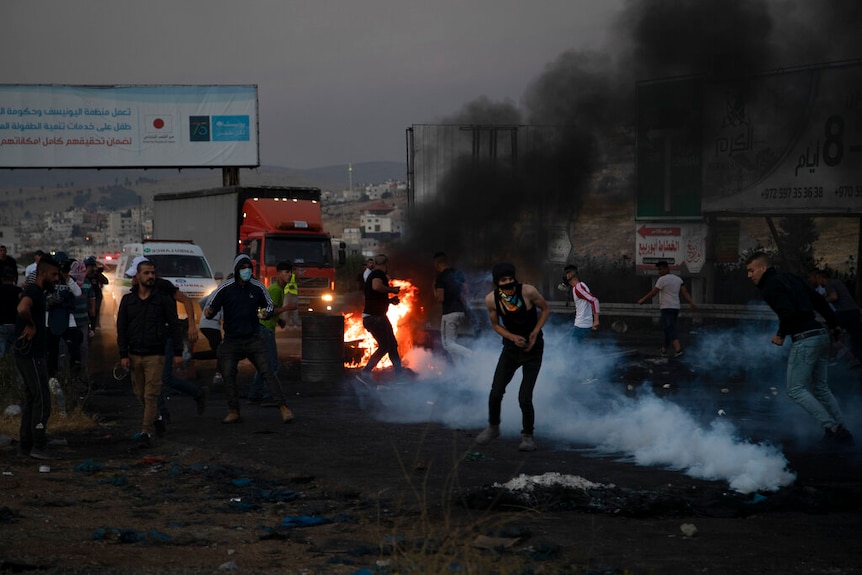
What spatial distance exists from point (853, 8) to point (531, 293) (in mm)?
13830

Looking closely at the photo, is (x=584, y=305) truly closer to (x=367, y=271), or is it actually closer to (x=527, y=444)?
(x=367, y=271)

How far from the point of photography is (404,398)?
13414 millimetres

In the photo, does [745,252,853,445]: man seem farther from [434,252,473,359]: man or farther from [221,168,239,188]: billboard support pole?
[221,168,239,188]: billboard support pole

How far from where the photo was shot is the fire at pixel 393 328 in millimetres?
17500

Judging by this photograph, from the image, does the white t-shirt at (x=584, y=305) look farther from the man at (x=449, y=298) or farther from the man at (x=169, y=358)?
the man at (x=169, y=358)

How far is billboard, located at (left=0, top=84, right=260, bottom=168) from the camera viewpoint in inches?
1705

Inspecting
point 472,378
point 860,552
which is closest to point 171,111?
point 472,378

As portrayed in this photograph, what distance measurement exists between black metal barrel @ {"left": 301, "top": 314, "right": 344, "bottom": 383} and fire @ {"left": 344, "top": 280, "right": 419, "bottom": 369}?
58.8 inches

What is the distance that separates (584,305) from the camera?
15203 mm

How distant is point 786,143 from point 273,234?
12359 millimetres

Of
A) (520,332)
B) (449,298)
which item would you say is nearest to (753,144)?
(449,298)

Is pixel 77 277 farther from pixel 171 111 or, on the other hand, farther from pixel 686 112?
pixel 171 111

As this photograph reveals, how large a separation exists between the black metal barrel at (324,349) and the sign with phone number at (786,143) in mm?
11681

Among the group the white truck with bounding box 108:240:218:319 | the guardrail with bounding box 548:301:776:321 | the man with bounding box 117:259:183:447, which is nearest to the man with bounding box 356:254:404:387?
the man with bounding box 117:259:183:447
